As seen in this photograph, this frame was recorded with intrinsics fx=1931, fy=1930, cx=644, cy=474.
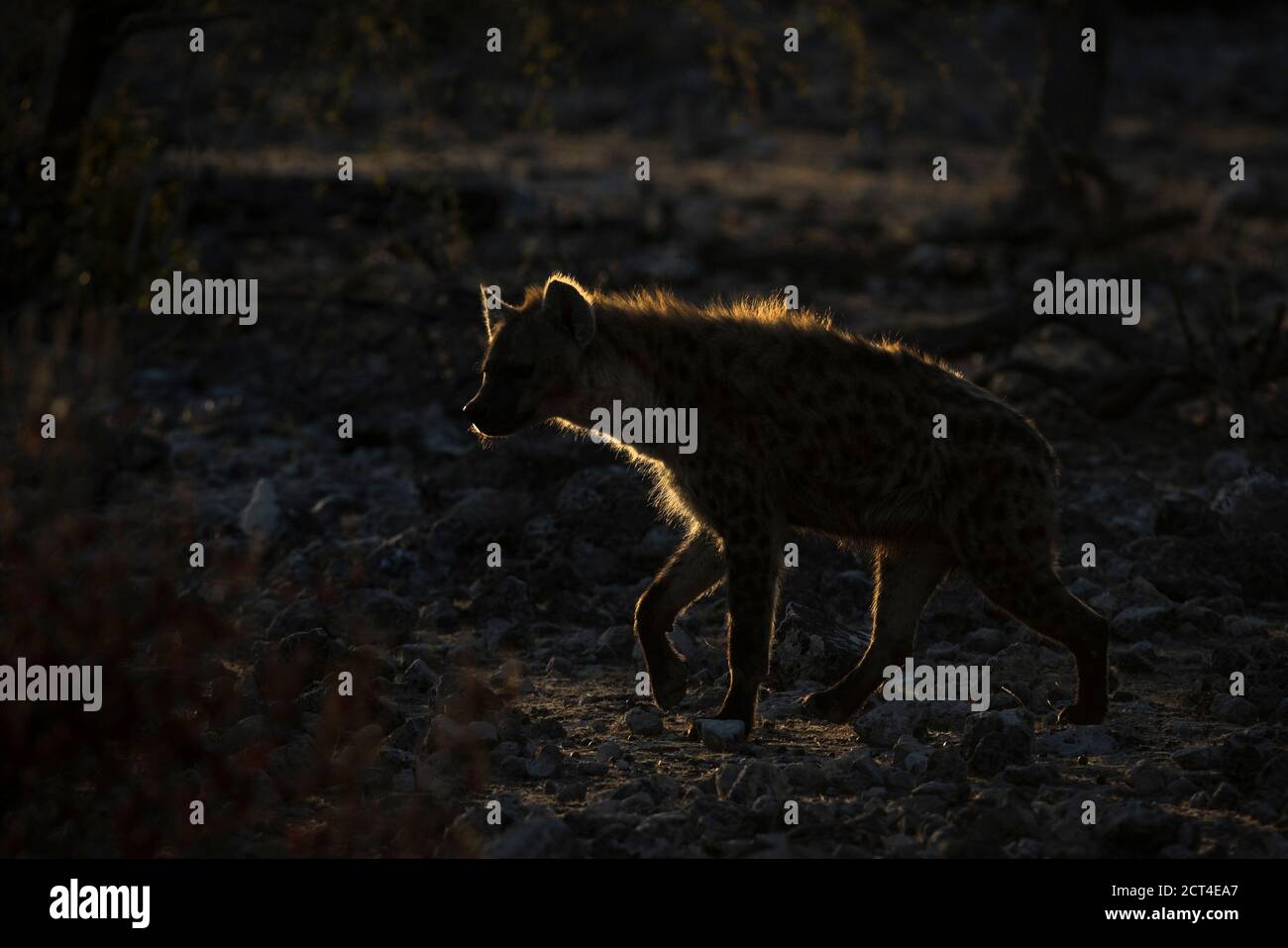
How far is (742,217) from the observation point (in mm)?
14531

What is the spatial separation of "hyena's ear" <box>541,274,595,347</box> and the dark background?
109 centimetres

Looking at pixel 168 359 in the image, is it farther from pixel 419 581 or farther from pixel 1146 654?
pixel 1146 654

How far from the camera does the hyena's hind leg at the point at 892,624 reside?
5.69 metres

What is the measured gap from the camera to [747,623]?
18.0 feet

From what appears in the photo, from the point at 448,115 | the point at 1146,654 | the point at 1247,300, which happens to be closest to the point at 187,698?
the point at 1146,654

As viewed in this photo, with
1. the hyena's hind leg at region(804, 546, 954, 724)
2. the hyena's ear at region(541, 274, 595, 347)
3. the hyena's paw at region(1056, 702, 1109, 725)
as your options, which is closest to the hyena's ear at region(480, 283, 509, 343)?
the hyena's ear at region(541, 274, 595, 347)

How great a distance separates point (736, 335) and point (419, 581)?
1.93 meters

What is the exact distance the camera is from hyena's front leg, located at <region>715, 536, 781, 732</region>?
18.0ft

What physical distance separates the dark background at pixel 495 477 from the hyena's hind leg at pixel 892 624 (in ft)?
0.45

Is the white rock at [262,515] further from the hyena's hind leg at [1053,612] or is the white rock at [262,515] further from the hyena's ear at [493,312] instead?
the hyena's hind leg at [1053,612]

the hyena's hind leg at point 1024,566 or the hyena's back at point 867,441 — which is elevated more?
the hyena's back at point 867,441

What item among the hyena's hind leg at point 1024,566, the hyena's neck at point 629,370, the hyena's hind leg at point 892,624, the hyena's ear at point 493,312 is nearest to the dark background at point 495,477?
the hyena's hind leg at point 892,624

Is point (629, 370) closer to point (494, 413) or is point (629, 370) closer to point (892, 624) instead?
point (494, 413)

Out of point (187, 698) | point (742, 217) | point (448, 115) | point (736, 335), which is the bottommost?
point (187, 698)
